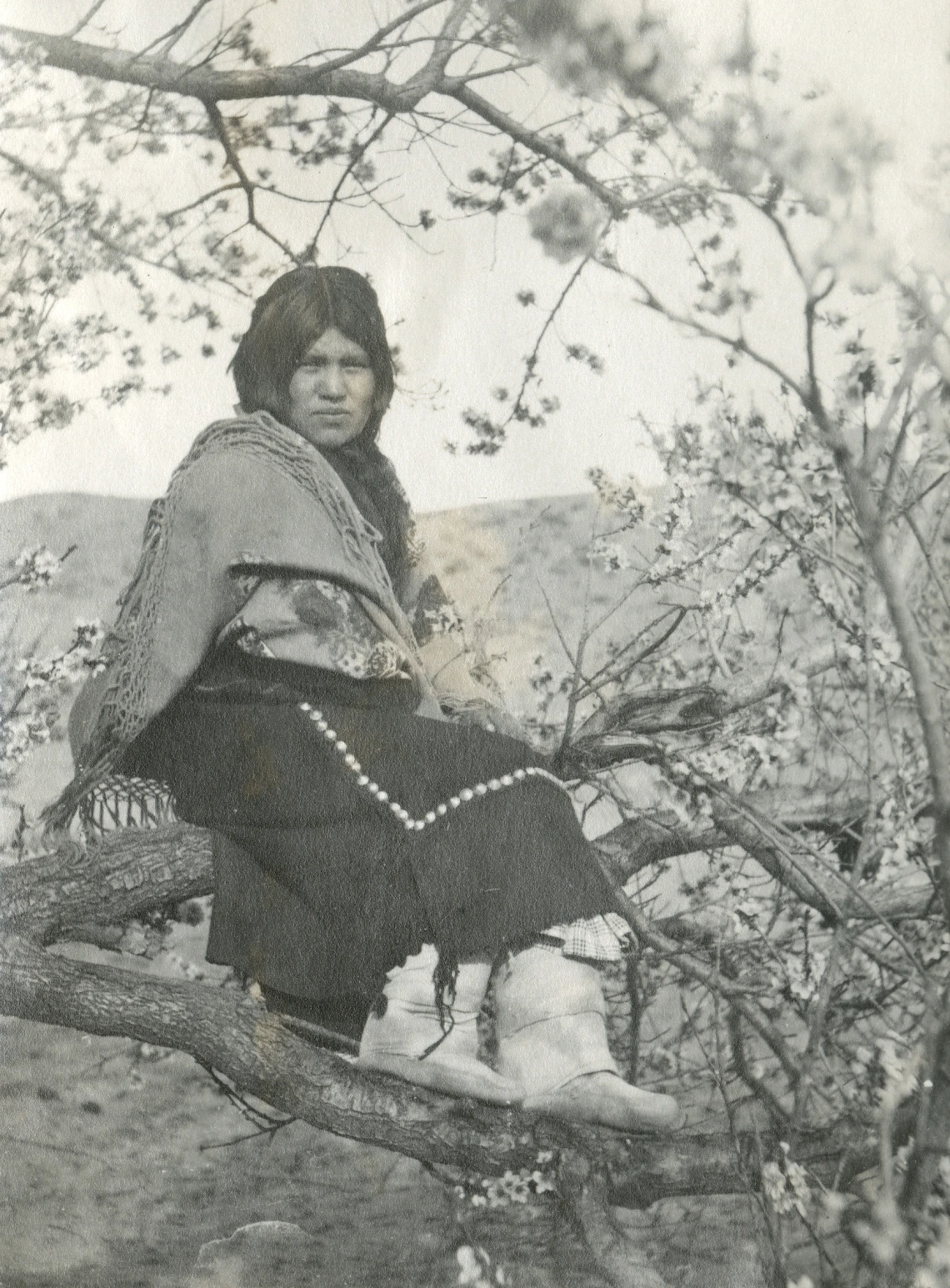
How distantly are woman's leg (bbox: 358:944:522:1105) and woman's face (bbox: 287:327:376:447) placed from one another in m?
0.56

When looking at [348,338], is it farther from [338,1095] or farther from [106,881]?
[338,1095]

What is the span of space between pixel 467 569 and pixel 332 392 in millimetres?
242

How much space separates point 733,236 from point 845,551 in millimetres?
357

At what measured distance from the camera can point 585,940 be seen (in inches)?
48.2

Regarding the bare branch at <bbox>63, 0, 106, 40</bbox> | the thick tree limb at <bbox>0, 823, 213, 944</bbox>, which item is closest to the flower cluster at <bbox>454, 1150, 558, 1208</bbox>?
the thick tree limb at <bbox>0, 823, 213, 944</bbox>

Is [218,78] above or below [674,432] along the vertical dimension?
above

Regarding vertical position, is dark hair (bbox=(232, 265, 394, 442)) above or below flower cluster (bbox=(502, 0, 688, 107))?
below

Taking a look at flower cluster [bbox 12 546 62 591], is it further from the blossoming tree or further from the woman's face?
the woman's face

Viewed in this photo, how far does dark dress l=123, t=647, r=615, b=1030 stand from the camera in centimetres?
122

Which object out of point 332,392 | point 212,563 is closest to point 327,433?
point 332,392

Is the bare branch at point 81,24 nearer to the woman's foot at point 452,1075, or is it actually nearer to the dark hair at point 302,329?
the dark hair at point 302,329

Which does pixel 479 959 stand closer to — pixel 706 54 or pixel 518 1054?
pixel 518 1054

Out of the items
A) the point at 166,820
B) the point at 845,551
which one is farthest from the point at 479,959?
the point at 845,551

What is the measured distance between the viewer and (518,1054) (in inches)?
48.2
